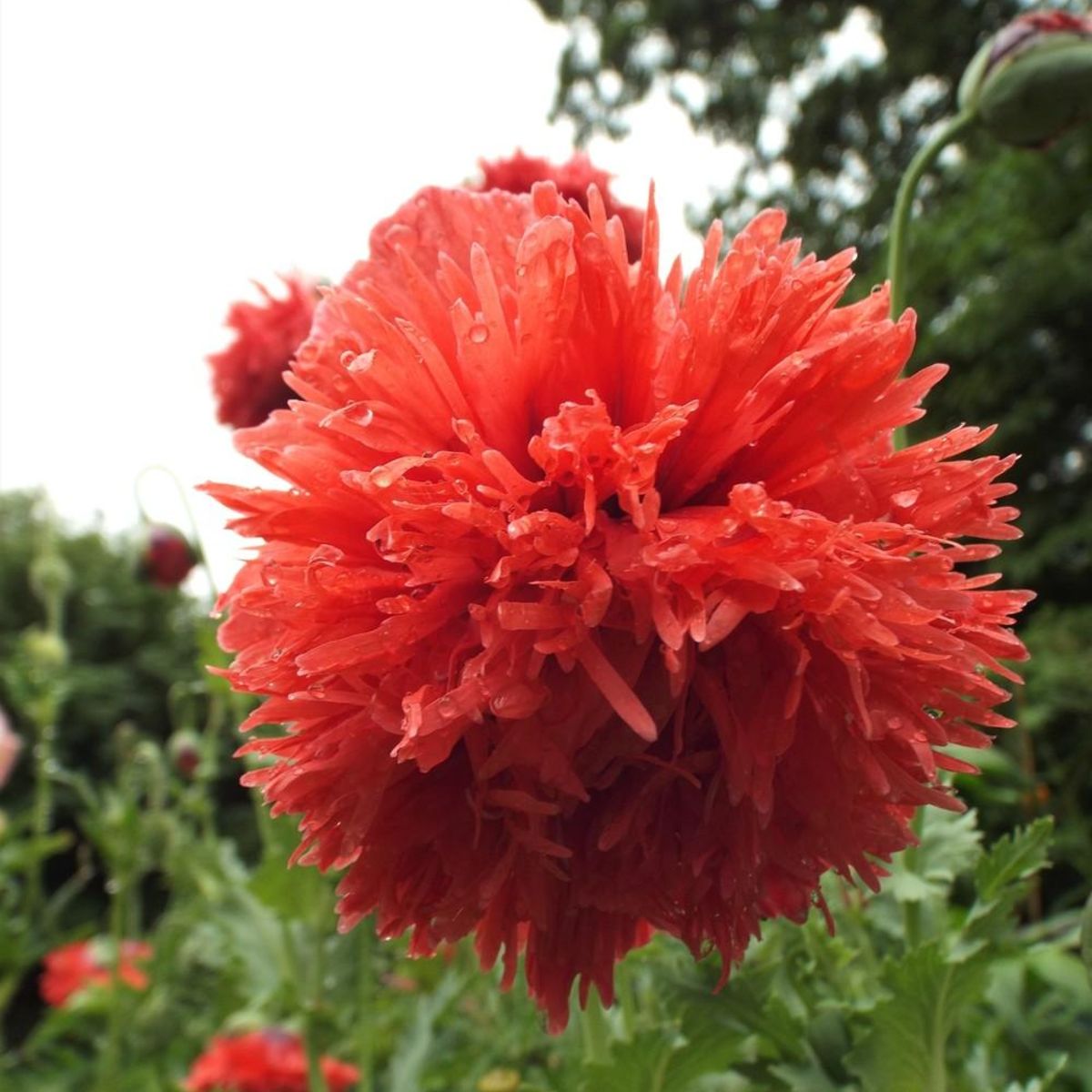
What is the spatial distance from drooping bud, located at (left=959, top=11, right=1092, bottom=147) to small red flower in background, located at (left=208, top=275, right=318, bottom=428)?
3.81ft

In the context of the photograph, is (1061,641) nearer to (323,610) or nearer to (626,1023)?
(626,1023)

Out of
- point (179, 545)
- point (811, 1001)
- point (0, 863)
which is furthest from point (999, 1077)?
point (0, 863)

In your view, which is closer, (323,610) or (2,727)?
(323,610)

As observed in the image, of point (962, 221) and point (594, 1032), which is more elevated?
point (594, 1032)

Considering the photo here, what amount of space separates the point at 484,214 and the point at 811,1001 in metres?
0.91

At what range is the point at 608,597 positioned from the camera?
30.3 inches

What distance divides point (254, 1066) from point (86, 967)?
1.81 meters

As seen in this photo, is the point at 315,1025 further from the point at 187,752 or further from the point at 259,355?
the point at 187,752

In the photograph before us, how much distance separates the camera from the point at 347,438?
2.91ft

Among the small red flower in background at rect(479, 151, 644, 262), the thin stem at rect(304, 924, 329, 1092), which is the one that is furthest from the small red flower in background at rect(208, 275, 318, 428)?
the thin stem at rect(304, 924, 329, 1092)

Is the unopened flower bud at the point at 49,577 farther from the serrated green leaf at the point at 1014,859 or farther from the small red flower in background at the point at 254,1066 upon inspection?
the serrated green leaf at the point at 1014,859

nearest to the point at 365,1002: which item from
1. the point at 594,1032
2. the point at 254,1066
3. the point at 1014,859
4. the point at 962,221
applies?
the point at 254,1066

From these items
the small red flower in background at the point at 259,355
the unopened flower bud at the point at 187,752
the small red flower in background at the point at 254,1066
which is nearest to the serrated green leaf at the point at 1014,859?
the small red flower in background at the point at 259,355

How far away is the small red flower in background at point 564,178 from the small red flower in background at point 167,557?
1313 mm
